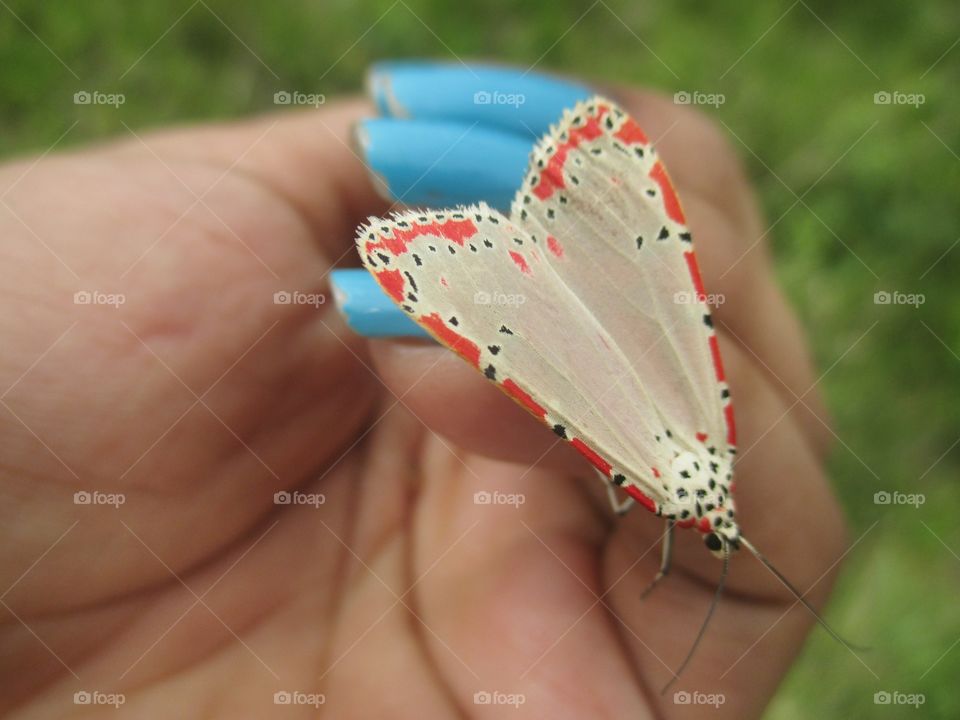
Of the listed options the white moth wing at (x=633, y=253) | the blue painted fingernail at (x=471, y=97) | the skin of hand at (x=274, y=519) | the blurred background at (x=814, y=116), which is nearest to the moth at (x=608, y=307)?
the white moth wing at (x=633, y=253)

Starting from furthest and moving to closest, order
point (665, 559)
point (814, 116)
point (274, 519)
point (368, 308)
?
point (814, 116) → point (274, 519) → point (665, 559) → point (368, 308)

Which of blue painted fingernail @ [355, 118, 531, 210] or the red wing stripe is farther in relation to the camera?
blue painted fingernail @ [355, 118, 531, 210]

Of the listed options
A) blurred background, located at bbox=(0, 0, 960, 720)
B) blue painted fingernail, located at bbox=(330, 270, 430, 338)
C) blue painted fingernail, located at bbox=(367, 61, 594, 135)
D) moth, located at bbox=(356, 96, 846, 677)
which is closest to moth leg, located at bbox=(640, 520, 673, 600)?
moth, located at bbox=(356, 96, 846, 677)

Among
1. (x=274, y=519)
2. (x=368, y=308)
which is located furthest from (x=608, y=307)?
(x=274, y=519)

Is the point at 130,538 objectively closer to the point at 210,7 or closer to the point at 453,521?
the point at 453,521

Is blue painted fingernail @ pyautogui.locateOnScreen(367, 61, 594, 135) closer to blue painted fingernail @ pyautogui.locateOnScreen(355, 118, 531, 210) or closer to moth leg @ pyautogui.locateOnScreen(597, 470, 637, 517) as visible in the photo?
blue painted fingernail @ pyautogui.locateOnScreen(355, 118, 531, 210)

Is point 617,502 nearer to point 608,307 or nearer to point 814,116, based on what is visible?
point 608,307

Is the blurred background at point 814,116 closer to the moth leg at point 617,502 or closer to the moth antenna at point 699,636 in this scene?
the moth antenna at point 699,636
